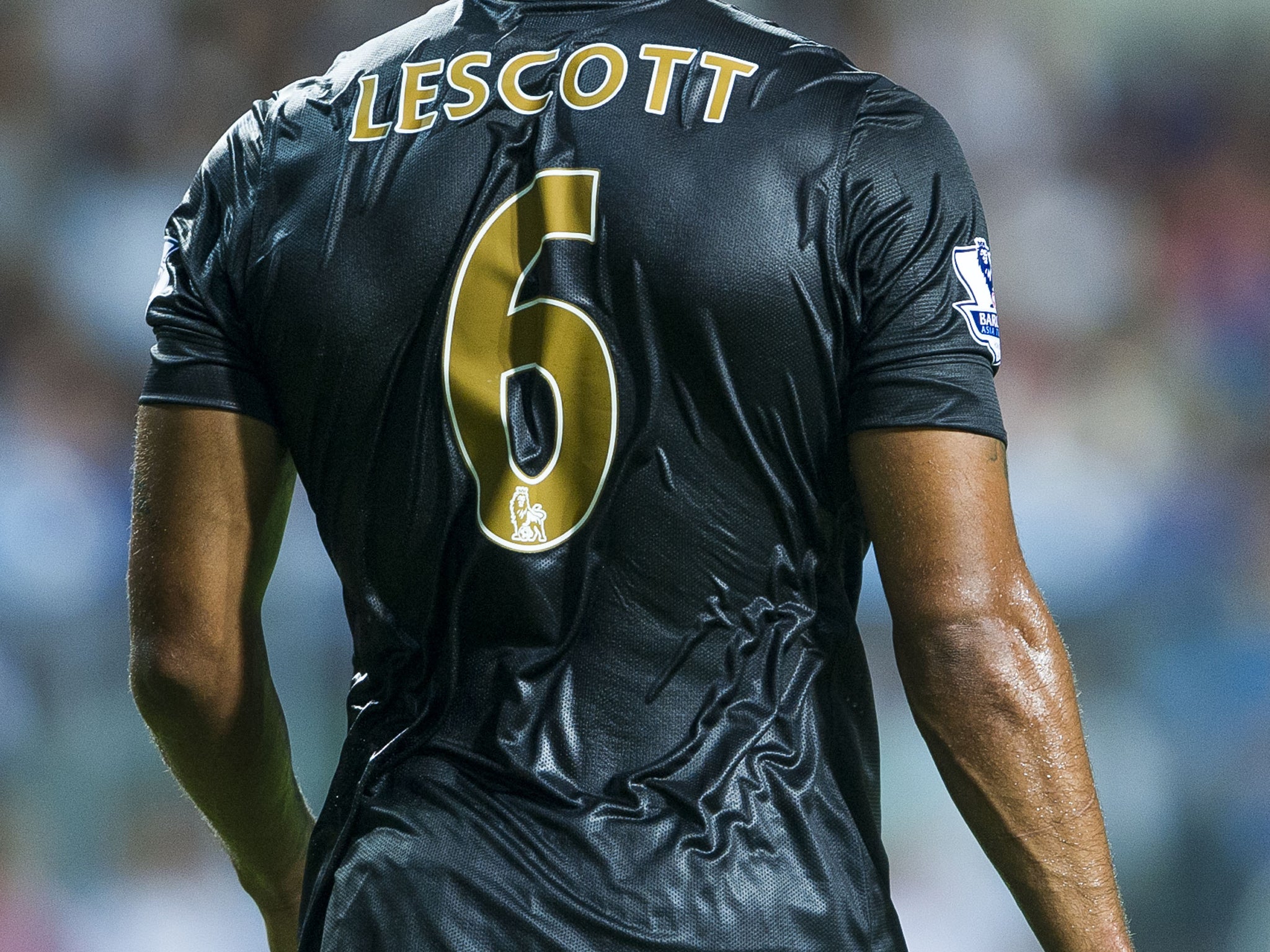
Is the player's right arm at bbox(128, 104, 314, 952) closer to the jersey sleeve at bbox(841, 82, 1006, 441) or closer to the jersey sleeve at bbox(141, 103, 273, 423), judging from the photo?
the jersey sleeve at bbox(141, 103, 273, 423)

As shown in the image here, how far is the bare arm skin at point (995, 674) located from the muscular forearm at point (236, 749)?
1.94 feet

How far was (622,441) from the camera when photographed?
3.71ft

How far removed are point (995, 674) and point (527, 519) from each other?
37cm

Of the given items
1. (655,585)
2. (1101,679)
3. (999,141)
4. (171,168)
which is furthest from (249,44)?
(655,585)

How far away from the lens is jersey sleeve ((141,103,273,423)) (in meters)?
1.23

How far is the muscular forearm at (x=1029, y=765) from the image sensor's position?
1.10 m

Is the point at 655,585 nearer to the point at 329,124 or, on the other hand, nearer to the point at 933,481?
the point at 933,481

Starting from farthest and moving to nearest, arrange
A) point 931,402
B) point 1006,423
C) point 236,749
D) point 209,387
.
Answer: point 1006,423 → point 236,749 → point 209,387 → point 931,402

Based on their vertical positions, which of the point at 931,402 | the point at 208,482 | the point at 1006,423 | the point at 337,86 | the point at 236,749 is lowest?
the point at 1006,423

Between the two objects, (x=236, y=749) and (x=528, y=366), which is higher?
(x=528, y=366)

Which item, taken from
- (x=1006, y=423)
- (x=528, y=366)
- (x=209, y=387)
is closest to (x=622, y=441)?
(x=528, y=366)

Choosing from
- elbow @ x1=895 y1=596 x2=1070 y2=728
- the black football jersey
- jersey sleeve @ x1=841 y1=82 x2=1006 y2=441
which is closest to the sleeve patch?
the black football jersey

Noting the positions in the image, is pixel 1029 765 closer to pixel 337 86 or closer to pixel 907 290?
pixel 907 290

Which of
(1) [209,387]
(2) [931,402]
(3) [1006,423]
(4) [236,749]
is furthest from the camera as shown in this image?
(3) [1006,423]
